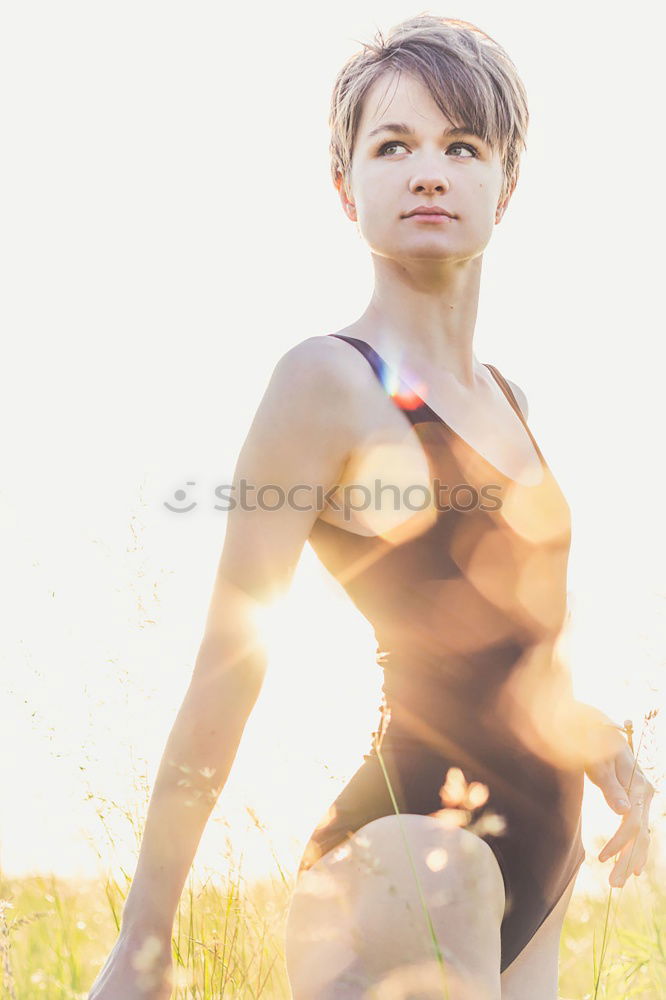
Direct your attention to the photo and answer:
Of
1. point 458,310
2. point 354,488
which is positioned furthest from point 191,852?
point 458,310

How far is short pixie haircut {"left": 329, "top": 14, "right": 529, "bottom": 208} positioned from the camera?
1729mm

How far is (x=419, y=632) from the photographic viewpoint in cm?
149

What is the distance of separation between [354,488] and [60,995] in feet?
5.99

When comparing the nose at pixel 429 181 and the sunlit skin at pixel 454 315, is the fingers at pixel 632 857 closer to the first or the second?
the sunlit skin at pixel 454 315

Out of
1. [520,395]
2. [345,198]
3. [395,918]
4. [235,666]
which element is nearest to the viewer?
[395,918]

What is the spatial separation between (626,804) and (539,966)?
1.01 ft

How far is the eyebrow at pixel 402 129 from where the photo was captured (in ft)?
5.57

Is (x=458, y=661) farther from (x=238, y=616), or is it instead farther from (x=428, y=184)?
(x=428, y=184)

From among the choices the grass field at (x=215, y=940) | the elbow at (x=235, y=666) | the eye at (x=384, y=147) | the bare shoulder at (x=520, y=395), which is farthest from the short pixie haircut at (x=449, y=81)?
the grass field at (x=215, y=940)

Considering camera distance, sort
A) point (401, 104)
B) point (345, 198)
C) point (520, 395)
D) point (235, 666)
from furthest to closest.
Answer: point (520, 395) < point (345, 198) < point (401, 104) < point (235, 666)

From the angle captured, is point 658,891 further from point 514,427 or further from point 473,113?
point 473,113

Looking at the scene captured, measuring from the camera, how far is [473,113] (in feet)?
5.66

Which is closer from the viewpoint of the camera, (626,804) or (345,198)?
(626,804)

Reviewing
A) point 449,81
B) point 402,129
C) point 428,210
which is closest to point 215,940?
point 428,210
